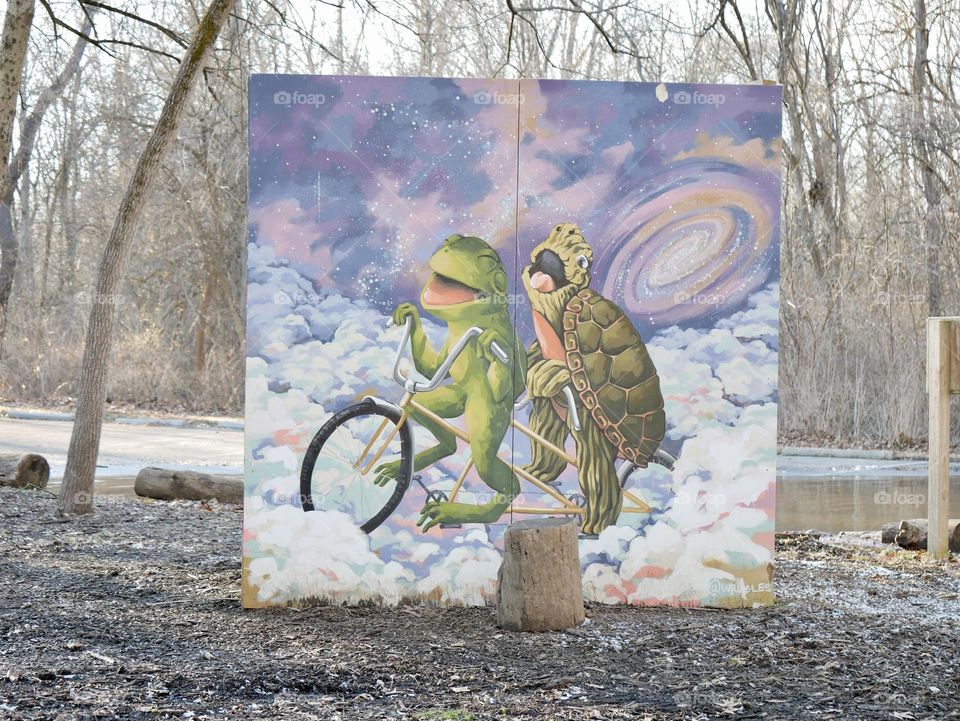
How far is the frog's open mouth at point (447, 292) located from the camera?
5.49m

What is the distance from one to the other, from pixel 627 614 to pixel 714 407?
1095 millimetres

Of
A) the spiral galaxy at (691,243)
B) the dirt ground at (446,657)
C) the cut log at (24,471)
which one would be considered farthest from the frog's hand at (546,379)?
the cut log at (24,471)

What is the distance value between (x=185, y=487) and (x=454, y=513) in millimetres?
5125

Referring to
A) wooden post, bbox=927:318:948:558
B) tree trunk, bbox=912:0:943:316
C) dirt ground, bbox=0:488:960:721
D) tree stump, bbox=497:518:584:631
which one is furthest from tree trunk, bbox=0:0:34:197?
tree trunk, bbox=912:0:943:316

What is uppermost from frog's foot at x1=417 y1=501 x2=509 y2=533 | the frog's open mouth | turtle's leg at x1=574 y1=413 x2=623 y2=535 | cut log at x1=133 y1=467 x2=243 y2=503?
the frog's open mouth

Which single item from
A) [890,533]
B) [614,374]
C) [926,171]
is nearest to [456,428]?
[614,374]

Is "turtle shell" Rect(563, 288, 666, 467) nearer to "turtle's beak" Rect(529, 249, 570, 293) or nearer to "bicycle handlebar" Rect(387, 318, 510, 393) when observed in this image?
"turtle's beak" Rect(529, 249, 570, 293)

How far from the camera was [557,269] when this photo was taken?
5508mm

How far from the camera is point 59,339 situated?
23016 millimetres

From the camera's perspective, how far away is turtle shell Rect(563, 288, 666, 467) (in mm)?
5547

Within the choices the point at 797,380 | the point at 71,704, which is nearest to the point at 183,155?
the point at 797,380

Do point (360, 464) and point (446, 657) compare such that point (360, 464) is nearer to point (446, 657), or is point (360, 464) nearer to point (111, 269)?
point (446, 657)

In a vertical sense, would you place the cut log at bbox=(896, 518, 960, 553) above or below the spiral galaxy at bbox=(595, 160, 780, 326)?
below

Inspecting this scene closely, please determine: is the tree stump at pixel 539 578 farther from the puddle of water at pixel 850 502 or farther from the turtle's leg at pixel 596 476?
the puddle of water at pixel 850 502
